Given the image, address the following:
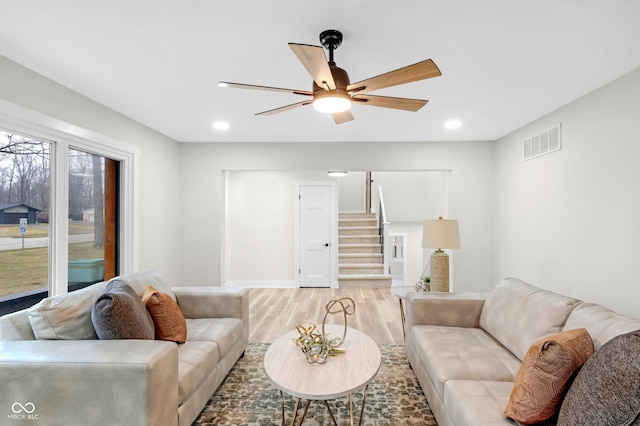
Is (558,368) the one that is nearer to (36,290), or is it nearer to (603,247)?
(603,247)

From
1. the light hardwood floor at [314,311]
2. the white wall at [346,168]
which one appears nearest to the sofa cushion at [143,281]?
the light hardwood floor at [314,311]

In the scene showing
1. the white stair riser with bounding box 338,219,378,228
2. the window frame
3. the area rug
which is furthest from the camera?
the white stair riser with bounding box 338,219,378,228

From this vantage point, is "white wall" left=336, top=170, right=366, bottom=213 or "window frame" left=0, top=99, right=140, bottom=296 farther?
"white wall" left=336, top=170, right=366, bottom=213

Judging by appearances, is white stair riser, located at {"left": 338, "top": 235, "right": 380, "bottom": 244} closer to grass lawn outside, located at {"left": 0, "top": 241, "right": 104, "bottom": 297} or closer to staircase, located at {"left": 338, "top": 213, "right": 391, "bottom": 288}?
staircase, located at {"left": 338, "top": 213, "right": 391, "bottom": 288}

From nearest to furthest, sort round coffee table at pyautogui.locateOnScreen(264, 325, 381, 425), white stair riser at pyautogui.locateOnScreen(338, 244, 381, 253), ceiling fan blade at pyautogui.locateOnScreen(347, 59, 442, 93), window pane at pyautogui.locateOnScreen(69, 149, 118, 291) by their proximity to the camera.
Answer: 1. ceiling fan blade at pyautogui.locateOnScreen(347, 59, 442, 93)
2. round coffee table at pyautogui.locateOnScreen(264, 325, 381, 425)
3. window pane at pyautogui.locateOnScreen(69, 149, 118, 291)
4. white stair riser at pyautogui.locateOnScreen(338, 244, 381, 253)

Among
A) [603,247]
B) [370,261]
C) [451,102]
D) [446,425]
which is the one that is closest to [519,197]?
[603,247]

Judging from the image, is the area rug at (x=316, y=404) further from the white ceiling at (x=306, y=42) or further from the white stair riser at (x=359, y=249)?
the white stair riser at (x=359, y=249)

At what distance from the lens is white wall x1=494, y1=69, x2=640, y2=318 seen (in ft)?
8.30

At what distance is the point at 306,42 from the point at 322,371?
6.44ft

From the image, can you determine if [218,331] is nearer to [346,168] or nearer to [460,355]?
[460,355]

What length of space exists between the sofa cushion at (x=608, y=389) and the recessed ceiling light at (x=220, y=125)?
365 centimetres

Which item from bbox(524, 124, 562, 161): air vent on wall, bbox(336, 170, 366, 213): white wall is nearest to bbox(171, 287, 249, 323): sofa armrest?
bbox(524, 124, 562, 161): air vent on wall

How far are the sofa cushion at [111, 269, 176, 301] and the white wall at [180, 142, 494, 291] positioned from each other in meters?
1.88

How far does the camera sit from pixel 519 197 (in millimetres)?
4109
